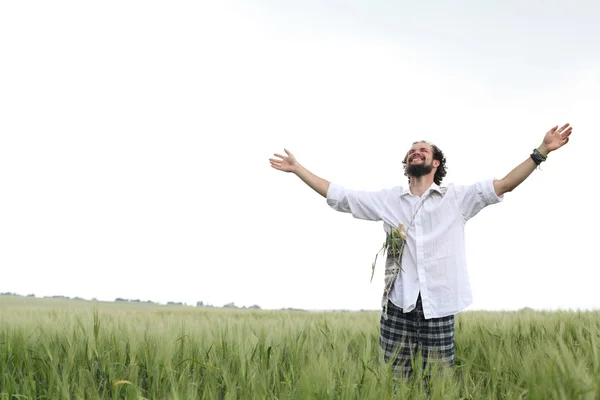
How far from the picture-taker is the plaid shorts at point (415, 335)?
386 cm

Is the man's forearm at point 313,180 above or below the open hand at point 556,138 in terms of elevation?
below

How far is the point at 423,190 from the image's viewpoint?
4250 mm

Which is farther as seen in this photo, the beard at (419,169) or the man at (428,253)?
the beard at (419,169)

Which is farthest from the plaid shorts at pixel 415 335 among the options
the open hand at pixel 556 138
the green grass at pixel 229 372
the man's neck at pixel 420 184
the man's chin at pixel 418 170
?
the open hand at pixel 556 138

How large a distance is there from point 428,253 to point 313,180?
1.14 meters

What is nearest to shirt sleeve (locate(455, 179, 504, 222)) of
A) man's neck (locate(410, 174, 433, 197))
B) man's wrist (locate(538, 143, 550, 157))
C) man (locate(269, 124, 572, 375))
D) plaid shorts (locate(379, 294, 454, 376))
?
man (locate(269, 124, 572, 375))

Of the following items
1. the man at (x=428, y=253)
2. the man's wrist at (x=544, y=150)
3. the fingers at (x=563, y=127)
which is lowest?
the man at (x=428, y=253)

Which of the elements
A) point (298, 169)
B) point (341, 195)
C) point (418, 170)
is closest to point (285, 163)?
point (298, 169)

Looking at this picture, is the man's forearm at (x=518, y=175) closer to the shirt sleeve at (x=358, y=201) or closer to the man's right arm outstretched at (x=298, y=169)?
the shirt sleeve at (x=358, y=201)

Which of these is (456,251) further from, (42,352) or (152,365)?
(42,352)

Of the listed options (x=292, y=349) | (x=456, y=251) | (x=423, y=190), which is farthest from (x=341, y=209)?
(x=292, y=349)

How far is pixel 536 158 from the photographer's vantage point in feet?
12.8

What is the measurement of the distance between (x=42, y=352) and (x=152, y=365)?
998mm

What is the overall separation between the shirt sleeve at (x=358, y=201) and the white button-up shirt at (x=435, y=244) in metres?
0.05
